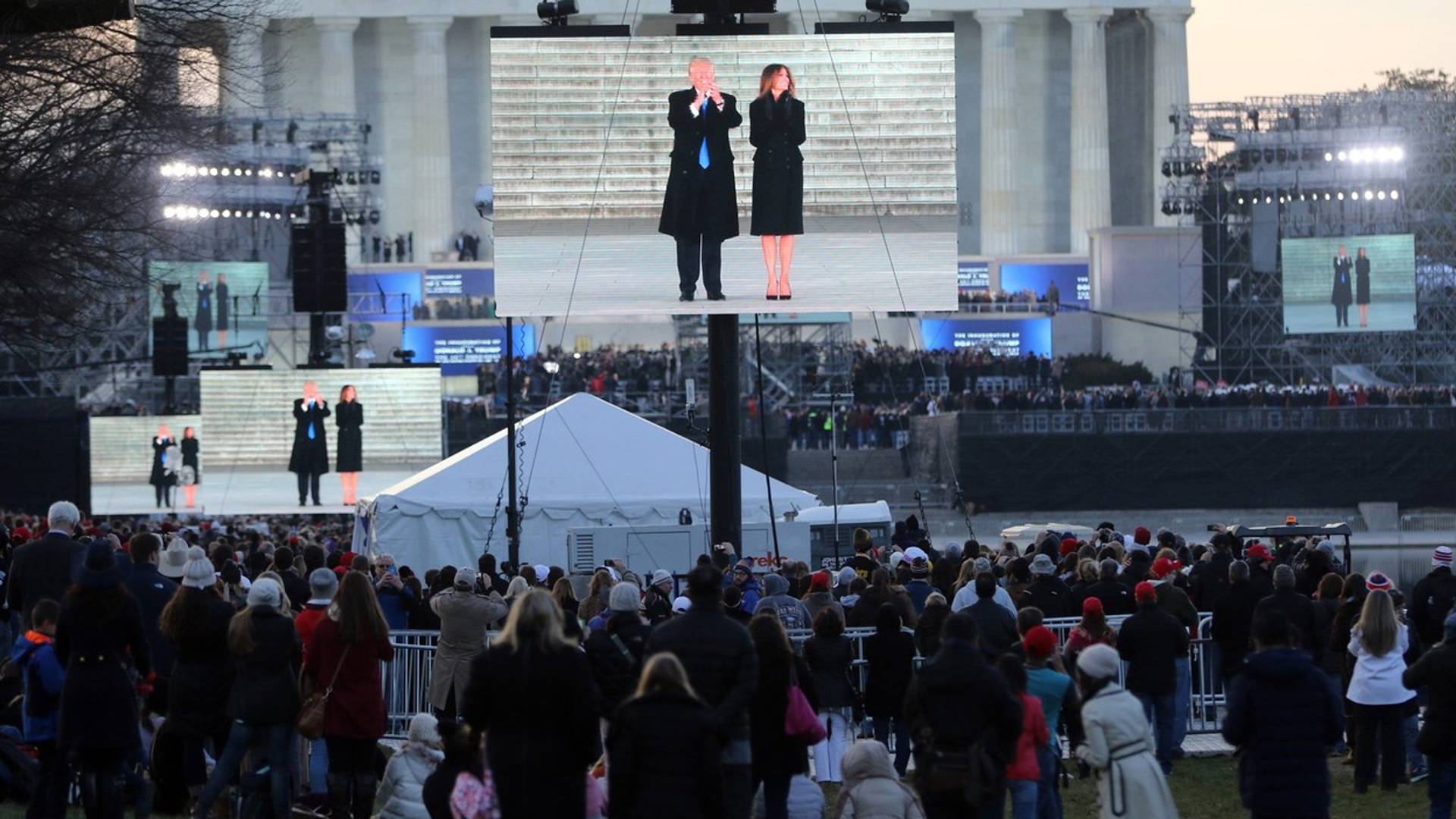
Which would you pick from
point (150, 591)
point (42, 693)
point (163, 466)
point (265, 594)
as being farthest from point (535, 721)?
point (163, 466)

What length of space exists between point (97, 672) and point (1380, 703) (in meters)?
8.40

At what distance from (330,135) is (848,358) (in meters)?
17.0

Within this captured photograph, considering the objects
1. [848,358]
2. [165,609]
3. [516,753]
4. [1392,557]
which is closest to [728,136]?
[165,609]

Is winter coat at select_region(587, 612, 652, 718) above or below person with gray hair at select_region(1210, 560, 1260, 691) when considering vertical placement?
above

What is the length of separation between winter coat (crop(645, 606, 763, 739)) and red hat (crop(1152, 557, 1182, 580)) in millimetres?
8959

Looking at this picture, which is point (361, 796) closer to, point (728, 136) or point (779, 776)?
point (779, 776)

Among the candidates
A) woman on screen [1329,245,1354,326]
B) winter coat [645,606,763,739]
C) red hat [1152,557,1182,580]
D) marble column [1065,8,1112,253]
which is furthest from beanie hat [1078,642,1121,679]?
marble column [1065,8,1112,253]

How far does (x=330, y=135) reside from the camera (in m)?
67.3

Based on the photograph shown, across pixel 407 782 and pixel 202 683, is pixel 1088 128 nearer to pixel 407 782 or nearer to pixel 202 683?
pixel 202 683

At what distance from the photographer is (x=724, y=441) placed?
23.2m

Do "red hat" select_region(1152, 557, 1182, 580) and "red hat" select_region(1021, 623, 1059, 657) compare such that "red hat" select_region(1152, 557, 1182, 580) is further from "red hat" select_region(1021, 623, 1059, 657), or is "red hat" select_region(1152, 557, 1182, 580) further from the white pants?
"red hat" select_region(1021, 623, 1059, 657)

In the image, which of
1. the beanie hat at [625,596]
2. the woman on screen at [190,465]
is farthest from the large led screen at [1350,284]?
the beanie hat at [625,596]

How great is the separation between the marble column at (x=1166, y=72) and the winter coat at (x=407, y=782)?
262 feet

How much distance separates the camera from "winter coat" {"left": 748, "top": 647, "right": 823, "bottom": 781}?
479 inches
